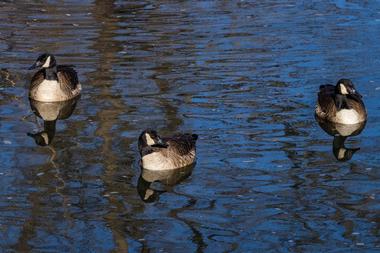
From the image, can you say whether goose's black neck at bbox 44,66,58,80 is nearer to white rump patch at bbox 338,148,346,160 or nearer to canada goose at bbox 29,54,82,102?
canada goose at bbox 29,54,82,102

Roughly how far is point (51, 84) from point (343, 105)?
14.8 feet

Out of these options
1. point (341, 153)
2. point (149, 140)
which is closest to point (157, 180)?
point (149, 140)

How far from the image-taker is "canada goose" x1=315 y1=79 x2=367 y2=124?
14648mm

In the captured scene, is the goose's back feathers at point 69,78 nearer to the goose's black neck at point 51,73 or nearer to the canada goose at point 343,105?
the goose's black neck at point 51,73

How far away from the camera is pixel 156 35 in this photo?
2023 cm

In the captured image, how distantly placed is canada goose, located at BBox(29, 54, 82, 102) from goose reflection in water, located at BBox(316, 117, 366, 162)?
153 inches

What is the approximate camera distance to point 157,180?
40.9ft

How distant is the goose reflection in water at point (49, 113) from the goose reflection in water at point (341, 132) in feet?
Answer: 12.3

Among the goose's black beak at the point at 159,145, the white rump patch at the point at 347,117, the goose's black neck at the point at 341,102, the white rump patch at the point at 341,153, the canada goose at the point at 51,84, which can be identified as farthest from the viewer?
the canada goose at the point at 51,84

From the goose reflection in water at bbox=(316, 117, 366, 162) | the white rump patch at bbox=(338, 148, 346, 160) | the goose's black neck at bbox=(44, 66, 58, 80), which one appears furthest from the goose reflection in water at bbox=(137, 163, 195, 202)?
the goose's black neck at bbox=(44, 66, 58, 80)

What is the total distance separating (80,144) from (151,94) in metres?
2.68

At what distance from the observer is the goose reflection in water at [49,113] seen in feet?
46.9

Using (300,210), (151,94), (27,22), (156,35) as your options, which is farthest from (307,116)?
(27,22)

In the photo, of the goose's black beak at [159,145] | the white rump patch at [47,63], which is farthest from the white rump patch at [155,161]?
the white rump patch at [47,63]
